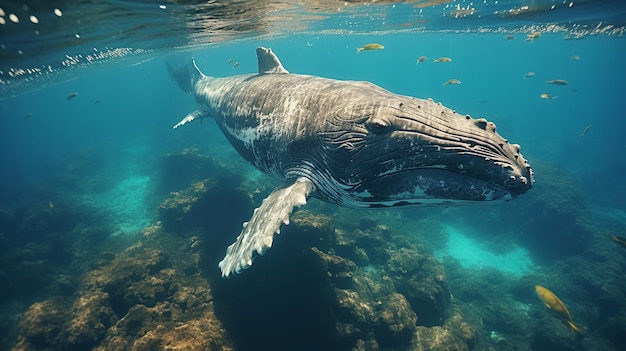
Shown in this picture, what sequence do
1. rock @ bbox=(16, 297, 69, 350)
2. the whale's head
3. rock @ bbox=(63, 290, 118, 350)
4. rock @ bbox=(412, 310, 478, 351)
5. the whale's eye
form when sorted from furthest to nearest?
rock @ bbox=(412, 310, 478, 351) < rock @ bbox=(16, 297, 69, 350) < rock @ bbox=(63, 290, 118, 350) < the whale's eye < the whale's head

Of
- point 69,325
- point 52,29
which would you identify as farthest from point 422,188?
point 52,29

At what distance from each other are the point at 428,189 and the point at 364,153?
3.77ft

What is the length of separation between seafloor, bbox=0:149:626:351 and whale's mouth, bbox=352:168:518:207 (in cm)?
471

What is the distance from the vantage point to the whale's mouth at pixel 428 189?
3924 millimetres

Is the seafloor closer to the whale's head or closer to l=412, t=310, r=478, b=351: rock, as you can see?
l=412, t=310, r=478, b=351: rock

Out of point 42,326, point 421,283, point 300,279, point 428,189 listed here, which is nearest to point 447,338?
point 421,283

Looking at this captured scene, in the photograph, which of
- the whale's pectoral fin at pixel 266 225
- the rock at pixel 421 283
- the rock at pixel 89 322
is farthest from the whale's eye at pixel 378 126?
the rock at pixel 89 322

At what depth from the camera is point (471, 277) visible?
1767cm

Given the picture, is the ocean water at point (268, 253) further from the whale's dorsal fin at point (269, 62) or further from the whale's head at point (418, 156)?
the whale's dorsal fin at point (269, 62)

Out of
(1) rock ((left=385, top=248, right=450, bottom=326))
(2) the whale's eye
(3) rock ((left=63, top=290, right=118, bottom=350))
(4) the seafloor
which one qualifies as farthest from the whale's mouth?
(3) rock ((left=63, top=290, right=118, bottom=350))

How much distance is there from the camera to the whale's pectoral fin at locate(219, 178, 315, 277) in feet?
16.3

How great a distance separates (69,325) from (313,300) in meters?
7.25

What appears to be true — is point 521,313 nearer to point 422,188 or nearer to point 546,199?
point 546,199

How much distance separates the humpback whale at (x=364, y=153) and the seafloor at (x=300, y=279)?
3.49 m
